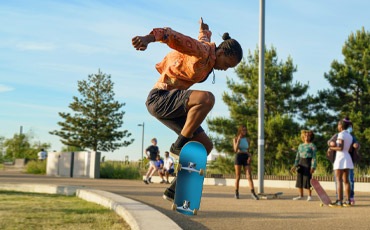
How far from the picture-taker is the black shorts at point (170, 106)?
4.78 m

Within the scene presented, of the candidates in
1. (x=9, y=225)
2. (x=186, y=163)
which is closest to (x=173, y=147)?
(x=186, y=163)

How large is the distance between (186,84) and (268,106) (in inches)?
927

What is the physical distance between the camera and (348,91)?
2841cm

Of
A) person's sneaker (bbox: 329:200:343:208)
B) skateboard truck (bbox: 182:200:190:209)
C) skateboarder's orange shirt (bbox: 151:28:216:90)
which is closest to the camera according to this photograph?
skateboarder's orange shirt (bbox: 151:28:216:90)

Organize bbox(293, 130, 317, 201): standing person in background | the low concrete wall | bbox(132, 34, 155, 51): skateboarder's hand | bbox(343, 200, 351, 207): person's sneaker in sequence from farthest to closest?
the low concrete wall, bbox(293, 130, 317, 201): standing person in background, bbox(343, 200, 351, 207): person's sneaker, bbox(132, 34, 155, 51): skateboarder's hand

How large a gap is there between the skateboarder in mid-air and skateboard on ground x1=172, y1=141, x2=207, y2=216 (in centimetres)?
14

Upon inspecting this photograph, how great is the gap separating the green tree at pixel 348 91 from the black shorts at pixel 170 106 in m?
23.1

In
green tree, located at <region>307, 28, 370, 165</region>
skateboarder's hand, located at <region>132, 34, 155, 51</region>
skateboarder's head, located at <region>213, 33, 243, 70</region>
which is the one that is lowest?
skateboarder's hand, located at <region>132, 34, 155, 51</region>

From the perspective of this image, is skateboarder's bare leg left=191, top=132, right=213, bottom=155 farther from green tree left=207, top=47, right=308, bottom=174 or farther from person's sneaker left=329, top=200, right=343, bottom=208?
green tree left=207, top=47, right=308, bottom=174

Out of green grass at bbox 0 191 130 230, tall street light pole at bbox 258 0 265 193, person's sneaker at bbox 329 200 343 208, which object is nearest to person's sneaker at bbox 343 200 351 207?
person's sneaker at bbox 329 200 343 208

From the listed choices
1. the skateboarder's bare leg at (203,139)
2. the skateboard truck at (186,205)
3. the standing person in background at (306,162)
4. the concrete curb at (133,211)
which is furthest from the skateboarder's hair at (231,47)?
the standing person in background at (306,162)

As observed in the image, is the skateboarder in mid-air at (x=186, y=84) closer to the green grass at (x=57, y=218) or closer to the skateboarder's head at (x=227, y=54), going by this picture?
the skateboarder's head at (x=227, y=54)

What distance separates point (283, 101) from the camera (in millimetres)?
27781

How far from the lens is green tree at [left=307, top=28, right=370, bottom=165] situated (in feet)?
89.6
